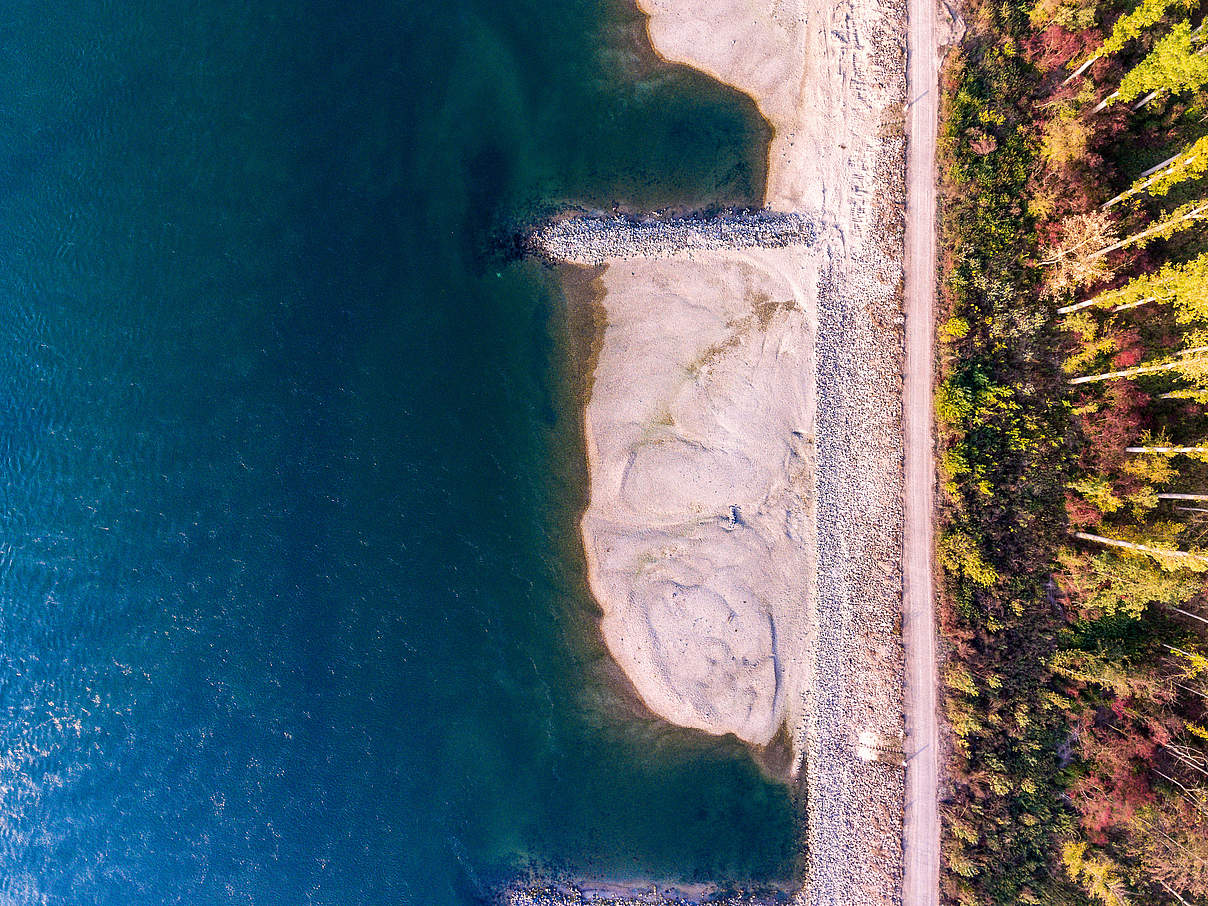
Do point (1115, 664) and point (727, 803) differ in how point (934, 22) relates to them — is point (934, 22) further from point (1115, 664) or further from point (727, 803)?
point (727, 803)

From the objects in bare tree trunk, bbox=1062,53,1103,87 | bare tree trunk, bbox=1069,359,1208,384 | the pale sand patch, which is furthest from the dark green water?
bare tree trunk, bbox=1069,359,1208,384

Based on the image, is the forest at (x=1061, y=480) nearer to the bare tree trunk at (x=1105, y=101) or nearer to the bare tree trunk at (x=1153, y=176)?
the bare tree trunk at (x=1105, y=101)

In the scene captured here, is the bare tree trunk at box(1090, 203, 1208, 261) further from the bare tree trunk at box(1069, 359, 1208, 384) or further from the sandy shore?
the sandy shore

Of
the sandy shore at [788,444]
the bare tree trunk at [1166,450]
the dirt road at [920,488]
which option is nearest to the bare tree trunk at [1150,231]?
the dirt road at [920,488]

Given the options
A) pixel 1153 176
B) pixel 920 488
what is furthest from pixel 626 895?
pixel 1153 176

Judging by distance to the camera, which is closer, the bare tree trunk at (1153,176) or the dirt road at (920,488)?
the bare tree trunk at (1153,176)

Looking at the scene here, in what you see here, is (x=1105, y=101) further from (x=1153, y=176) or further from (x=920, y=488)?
(x=920, y=488)
